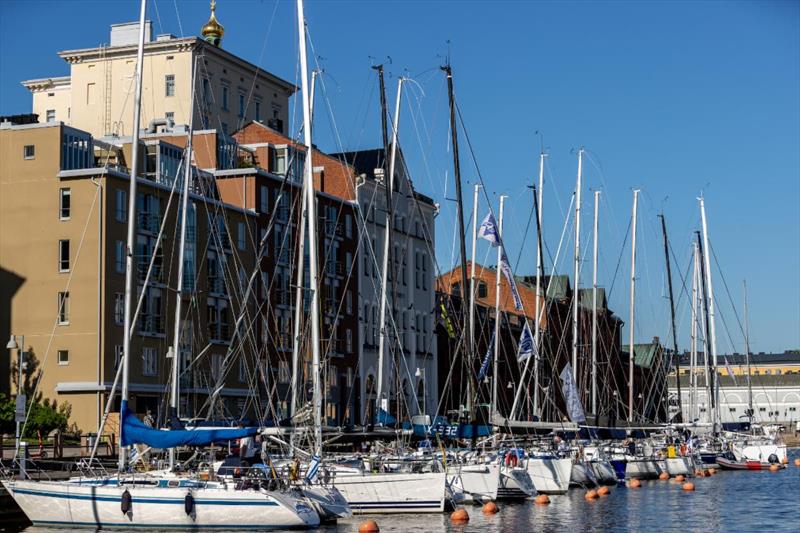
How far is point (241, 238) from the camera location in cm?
10662

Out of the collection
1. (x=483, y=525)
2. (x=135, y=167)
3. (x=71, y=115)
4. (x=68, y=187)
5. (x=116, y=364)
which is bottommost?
(x=483, y=525)

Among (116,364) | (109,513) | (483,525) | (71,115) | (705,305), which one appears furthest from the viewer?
(71,115)

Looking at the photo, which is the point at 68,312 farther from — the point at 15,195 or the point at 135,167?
the point at 135,167

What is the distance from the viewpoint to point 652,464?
303 feet

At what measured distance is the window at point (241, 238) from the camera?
10606 centimetres

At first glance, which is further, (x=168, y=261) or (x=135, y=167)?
(x=168, y=261)

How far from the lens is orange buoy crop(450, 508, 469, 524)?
54594 millimetres

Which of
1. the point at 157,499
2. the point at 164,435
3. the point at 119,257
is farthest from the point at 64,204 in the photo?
the point at 157,499

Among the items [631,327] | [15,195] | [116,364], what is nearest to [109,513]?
[116,364]

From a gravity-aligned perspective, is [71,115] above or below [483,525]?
above

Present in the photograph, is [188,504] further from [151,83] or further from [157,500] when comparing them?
[151,83]

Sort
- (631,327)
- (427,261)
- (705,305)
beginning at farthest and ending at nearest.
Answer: (427,261), (705,305), (631,327)

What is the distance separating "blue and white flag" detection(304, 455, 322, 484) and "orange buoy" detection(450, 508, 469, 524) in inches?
253

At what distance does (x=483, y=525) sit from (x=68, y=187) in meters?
47.6
